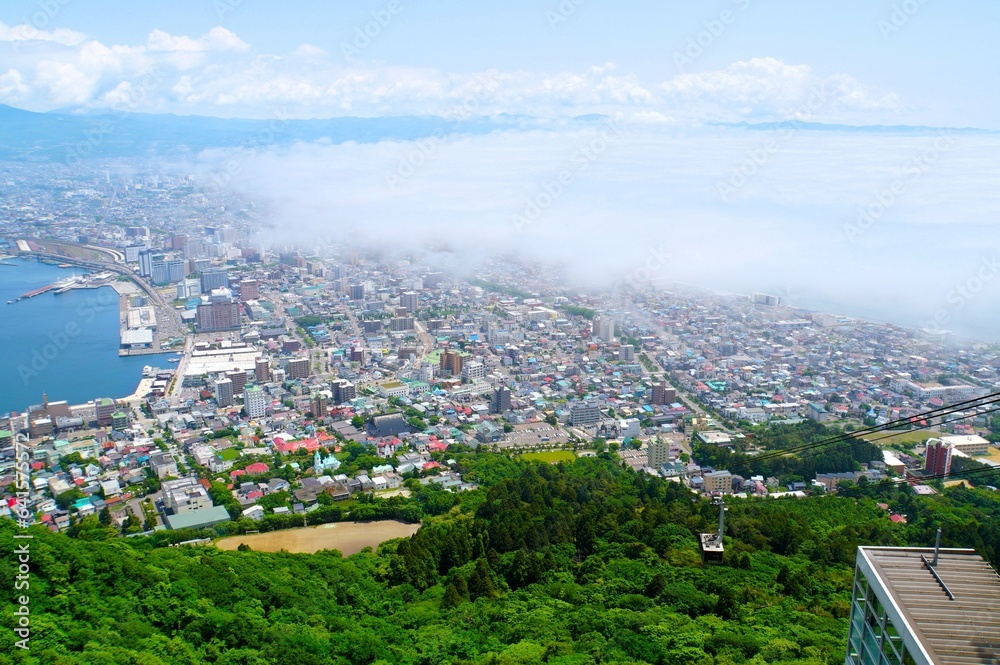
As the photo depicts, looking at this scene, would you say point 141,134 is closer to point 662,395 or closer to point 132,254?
point 132,254

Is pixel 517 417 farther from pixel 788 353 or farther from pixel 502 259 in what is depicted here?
pixel 502 259

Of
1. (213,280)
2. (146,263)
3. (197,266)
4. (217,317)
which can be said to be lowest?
(217,317)

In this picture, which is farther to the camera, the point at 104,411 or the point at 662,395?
the point at 662,395

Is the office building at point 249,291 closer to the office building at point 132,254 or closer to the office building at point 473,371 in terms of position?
the office building at point 132,254

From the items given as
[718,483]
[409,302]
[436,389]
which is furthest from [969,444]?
[409,302]

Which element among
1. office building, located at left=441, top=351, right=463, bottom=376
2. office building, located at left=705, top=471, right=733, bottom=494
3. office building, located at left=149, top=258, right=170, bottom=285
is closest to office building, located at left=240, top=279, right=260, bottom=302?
office building, located at left=149, top=258, right=170, bottom=285

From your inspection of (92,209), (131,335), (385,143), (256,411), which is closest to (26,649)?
(256,411)

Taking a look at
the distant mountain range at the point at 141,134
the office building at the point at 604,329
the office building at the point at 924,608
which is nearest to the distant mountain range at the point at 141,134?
the distant mountain range at the point at 141,134

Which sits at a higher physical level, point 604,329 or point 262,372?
point 604,329
